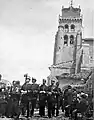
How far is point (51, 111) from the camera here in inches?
359

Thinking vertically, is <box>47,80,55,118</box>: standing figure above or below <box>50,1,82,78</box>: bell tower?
below

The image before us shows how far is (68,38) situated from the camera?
4803 cm

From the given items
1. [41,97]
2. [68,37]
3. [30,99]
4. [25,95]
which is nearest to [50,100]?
[41,97]

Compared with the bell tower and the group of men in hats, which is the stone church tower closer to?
the bell tower

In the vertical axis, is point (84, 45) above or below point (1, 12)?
above

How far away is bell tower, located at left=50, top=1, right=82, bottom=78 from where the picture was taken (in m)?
43.4

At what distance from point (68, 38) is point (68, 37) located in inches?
7.3

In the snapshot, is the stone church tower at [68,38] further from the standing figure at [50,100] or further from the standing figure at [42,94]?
the standing figure at [42,94]

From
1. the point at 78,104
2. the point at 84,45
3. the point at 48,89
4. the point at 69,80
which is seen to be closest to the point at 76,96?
the point at 78,104

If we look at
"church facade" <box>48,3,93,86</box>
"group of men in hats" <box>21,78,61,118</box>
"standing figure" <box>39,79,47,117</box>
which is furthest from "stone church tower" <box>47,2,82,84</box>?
"standing figure" <box>39,79,47,117</box>

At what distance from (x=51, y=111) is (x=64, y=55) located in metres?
35.6

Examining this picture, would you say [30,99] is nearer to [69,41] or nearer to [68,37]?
[69,41]

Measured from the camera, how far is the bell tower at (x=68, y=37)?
43.4m

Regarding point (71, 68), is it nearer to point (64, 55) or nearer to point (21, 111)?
point (64, 55)
